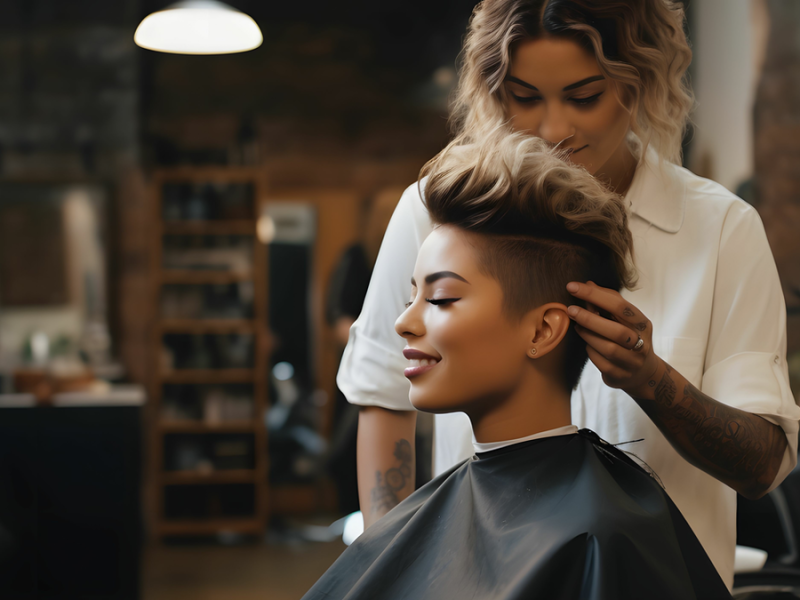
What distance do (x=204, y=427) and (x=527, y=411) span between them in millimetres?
4466

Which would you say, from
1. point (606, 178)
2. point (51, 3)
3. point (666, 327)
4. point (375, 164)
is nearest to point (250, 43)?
point (606, 178)

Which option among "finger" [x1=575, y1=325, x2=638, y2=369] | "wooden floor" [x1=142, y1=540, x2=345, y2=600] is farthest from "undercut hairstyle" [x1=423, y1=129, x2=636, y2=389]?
"wooden floor" [x1=142, y1=540, x2=345, y2=600]

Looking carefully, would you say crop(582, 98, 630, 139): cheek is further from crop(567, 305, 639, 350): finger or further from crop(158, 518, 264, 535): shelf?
crop(158, 518, 264, 535): shelf

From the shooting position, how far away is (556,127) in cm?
109

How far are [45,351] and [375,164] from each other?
2.84 metres

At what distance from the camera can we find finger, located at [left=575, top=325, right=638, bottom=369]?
90 centimetres

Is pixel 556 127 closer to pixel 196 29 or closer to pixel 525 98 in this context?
pixel 525 98

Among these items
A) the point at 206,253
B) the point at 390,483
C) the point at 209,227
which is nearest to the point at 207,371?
the point at 206,253

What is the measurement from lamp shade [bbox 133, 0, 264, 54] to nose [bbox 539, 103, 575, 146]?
1832mm

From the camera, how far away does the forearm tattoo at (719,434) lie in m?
0.97

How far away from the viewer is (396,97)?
6074mm

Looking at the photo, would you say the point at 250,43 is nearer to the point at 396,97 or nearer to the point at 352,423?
the point at 352,423

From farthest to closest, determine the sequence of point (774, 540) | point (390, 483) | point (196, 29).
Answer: point (196, 29), point (774, 540), point (390, 483)

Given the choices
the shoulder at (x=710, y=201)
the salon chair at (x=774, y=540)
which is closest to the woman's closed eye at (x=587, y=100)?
the shoulder at (x=710, y=201)
